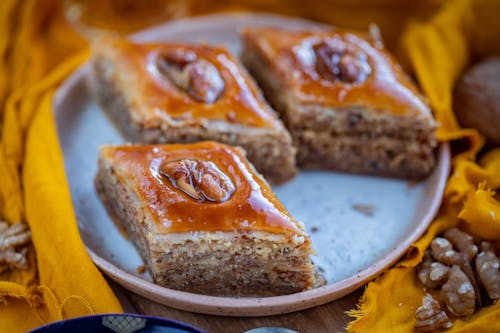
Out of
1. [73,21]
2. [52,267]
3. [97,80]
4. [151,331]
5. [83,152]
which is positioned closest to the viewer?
[151,331]

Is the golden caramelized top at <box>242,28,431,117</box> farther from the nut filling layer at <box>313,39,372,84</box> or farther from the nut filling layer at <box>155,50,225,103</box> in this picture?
the nut filling layer at <box>155,50,225,103</box>

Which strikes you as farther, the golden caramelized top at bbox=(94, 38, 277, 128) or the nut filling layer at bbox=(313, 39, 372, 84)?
the nut filling layer at bbox=(313, 39, 372, 84)

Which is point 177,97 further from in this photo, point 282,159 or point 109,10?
point 109,10

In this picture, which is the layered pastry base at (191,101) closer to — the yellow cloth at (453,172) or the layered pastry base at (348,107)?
the layered pastry base at (348,107)

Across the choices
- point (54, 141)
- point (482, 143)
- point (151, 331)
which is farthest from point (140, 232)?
point (482, 143)

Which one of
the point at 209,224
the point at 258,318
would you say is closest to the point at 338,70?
the point at 209,224

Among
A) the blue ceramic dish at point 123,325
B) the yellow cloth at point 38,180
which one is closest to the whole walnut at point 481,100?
the blue ceramic dish at point 123,325

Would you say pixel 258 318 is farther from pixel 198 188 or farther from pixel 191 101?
pixel 191 101

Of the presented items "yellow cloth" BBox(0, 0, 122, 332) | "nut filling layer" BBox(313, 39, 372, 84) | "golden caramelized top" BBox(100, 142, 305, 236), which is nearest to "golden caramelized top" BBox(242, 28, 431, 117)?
"nut filling layer" BBox(313, 39, 372, 84)
